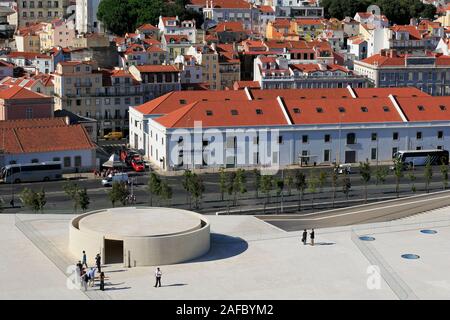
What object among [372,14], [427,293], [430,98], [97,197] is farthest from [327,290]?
[372,14]

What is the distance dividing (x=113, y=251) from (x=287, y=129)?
120 feet

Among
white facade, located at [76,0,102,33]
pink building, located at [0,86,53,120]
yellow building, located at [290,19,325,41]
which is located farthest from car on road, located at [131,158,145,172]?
white facade, located at [76,0,102,33]

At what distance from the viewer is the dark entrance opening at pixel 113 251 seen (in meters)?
40.1

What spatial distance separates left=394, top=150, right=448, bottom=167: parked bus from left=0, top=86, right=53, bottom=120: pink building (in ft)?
92.6

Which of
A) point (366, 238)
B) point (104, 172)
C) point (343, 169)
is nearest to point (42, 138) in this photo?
point (104, 172)

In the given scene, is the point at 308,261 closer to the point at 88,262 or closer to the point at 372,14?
the point at 88,262

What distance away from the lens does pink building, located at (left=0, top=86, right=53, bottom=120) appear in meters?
78.8

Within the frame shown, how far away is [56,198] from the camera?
2488 inches

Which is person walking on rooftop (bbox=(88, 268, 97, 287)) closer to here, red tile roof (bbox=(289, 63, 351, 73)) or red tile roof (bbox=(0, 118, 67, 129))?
red tile roof (bbox=(0, 118, 67, 129))

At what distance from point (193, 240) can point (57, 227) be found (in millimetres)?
8560

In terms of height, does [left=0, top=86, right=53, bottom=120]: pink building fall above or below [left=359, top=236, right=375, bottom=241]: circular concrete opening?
above

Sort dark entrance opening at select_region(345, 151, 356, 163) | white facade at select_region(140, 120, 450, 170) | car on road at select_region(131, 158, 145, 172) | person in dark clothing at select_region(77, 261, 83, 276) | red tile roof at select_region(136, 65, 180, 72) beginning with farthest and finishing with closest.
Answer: red tile roof at select_region(136, 65, 180, 72), dark entrance opening at select_region(345, 151, 356, 163), white facade at select_region(140, 120, 450, 170), car on road at select_region(131, 158, 145, 172), person in dark clothing at select_region(77, 261, 83, 276)

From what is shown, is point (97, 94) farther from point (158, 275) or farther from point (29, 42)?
point (158, 275)

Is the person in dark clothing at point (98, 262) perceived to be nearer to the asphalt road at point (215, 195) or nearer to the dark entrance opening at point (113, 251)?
the dark entrance opening at point (113, 251)
